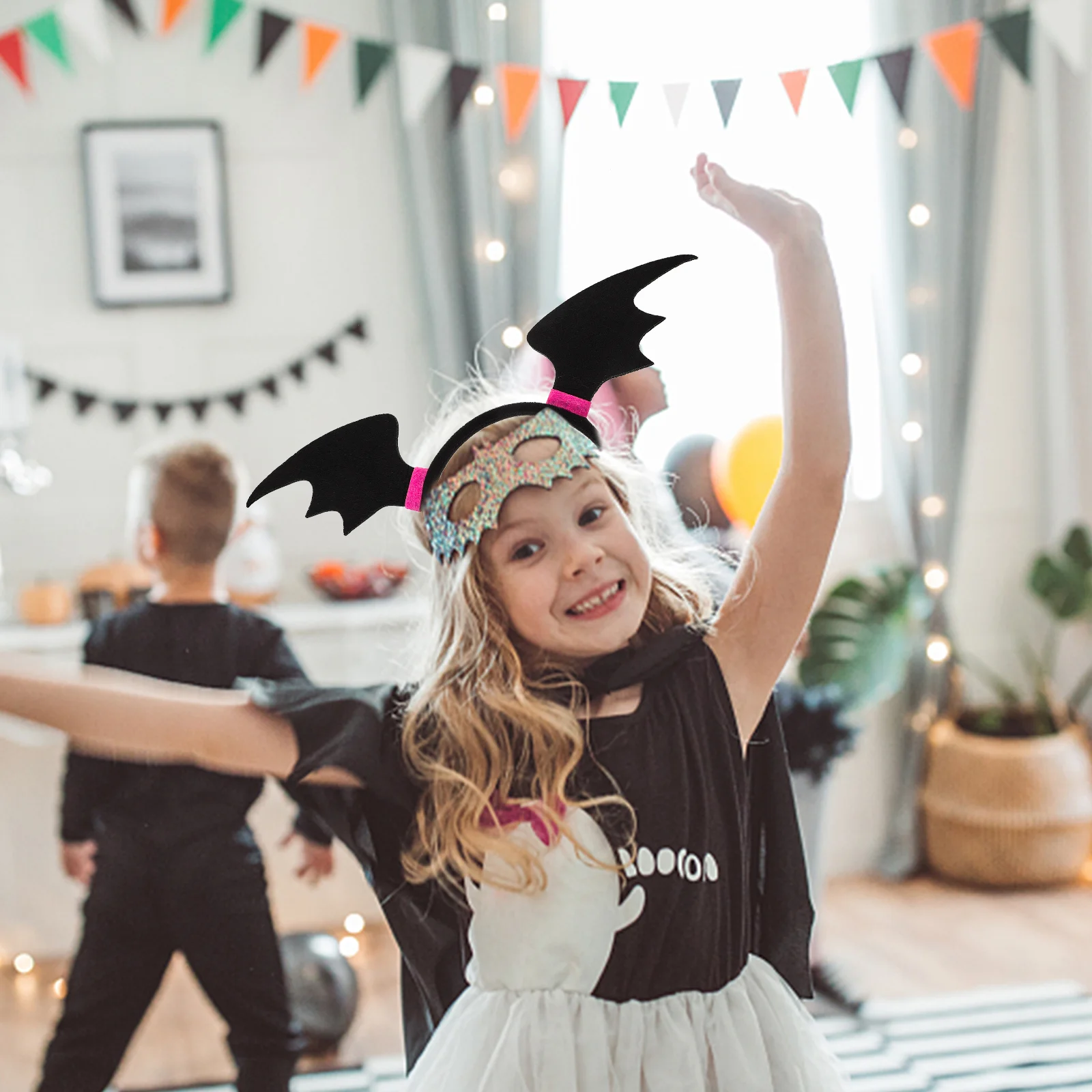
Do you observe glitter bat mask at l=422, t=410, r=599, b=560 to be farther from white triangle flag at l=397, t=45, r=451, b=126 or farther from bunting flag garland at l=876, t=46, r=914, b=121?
white triangle flag at l=397, t=45, r=451, b=126

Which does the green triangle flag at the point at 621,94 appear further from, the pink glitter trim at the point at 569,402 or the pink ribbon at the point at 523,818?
the pink ribbon at the point at 523,818

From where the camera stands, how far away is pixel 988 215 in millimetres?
3504

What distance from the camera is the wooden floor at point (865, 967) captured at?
250cm

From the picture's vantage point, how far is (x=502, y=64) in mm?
3201

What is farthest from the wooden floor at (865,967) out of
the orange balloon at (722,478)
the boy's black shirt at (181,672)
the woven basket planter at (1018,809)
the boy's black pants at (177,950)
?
the orange balloon at (722,478)

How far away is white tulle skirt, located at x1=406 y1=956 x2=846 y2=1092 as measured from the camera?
108 centimetres

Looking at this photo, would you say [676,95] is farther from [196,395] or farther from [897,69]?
[196,395]

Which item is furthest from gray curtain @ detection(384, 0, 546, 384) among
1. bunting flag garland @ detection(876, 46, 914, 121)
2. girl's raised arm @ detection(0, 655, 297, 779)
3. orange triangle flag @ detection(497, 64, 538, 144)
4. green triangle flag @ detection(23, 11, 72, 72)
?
girl's raised arm @ detection(0, 655, 297, 779)

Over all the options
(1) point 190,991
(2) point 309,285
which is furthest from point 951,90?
(1) point 190,991

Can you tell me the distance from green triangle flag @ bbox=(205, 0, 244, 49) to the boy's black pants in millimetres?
1947

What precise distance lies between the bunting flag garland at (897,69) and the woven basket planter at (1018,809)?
63.9 inches

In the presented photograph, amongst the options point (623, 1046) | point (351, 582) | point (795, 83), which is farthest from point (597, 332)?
point (351, 582)

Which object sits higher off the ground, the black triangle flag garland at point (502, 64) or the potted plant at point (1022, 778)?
the black triangle flag garland at point (502, 64)

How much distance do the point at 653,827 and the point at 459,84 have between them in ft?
7.51
